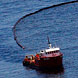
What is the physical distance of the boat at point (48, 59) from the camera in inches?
6368

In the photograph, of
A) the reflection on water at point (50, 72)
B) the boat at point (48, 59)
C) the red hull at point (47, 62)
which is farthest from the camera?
the red hull at point (47, 62)

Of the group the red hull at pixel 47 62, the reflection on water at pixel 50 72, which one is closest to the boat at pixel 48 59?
the red hull at pixel 47 62

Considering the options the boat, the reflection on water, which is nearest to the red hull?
the boat

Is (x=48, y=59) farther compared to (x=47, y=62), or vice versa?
(x=47, y=62)

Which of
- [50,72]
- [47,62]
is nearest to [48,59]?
[47,62]

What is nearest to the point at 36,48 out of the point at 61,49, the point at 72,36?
the point at 61,49

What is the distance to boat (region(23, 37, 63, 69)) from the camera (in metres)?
162

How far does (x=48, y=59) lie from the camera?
536ft

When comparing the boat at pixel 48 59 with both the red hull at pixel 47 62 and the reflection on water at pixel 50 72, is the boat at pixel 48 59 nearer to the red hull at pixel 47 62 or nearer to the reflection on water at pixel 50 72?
the red hull at pixel 47 62

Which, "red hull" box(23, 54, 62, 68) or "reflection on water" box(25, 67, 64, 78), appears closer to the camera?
"reflection on water" box(25, 67, 64, 78)

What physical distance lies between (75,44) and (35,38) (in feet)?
50.2

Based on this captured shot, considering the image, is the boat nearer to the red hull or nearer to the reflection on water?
the red hull

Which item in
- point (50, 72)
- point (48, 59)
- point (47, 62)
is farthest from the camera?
point (47, 62)

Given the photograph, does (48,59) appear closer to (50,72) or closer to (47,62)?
(47,62)
